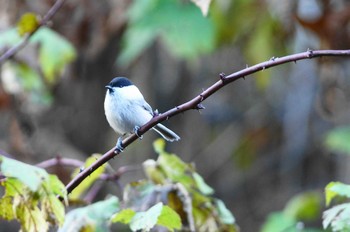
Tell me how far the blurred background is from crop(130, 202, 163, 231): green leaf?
6.07ft

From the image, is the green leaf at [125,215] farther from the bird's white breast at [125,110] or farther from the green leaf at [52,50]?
the green leaf at [52,50]

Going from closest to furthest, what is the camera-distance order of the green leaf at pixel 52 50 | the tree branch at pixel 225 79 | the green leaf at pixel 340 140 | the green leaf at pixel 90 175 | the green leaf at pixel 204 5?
the tree branch at pixel 225 79 < the green leaf at pixel 204 5 < the green leaf at pixel 90 175 < the green leaf at pixel 52 50 < the green leaf at pixel 340 140

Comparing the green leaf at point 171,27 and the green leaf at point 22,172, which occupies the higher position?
the green leaf at point 171,27

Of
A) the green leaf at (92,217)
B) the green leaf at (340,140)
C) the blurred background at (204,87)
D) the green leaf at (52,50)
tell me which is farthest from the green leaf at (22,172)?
the green leaf at (340,140)

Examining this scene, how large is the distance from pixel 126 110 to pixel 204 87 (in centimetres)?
416

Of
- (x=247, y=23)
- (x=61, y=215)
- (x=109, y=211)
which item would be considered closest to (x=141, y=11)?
(x=247, y=23)

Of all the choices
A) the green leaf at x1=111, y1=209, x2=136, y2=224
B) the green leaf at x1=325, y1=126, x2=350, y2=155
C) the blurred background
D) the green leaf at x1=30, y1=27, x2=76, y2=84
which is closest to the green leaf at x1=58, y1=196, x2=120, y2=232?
the green leaf at x1=111, y1=209, x2=136, y2=224

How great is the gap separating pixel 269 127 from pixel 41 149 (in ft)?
7.67

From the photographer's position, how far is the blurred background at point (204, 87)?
13.1ft

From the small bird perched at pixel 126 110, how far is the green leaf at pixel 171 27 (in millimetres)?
1168

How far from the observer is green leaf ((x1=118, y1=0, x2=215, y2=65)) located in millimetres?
4078

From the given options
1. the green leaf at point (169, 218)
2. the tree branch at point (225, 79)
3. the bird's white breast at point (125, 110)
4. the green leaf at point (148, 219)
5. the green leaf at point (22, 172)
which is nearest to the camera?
the green leaf at point (22, 172)

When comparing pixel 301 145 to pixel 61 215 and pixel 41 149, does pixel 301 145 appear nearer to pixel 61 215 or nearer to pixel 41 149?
pixel 41 149

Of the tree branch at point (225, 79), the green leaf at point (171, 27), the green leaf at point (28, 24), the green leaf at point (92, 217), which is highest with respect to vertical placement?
the green leaf at point (171, 27)
